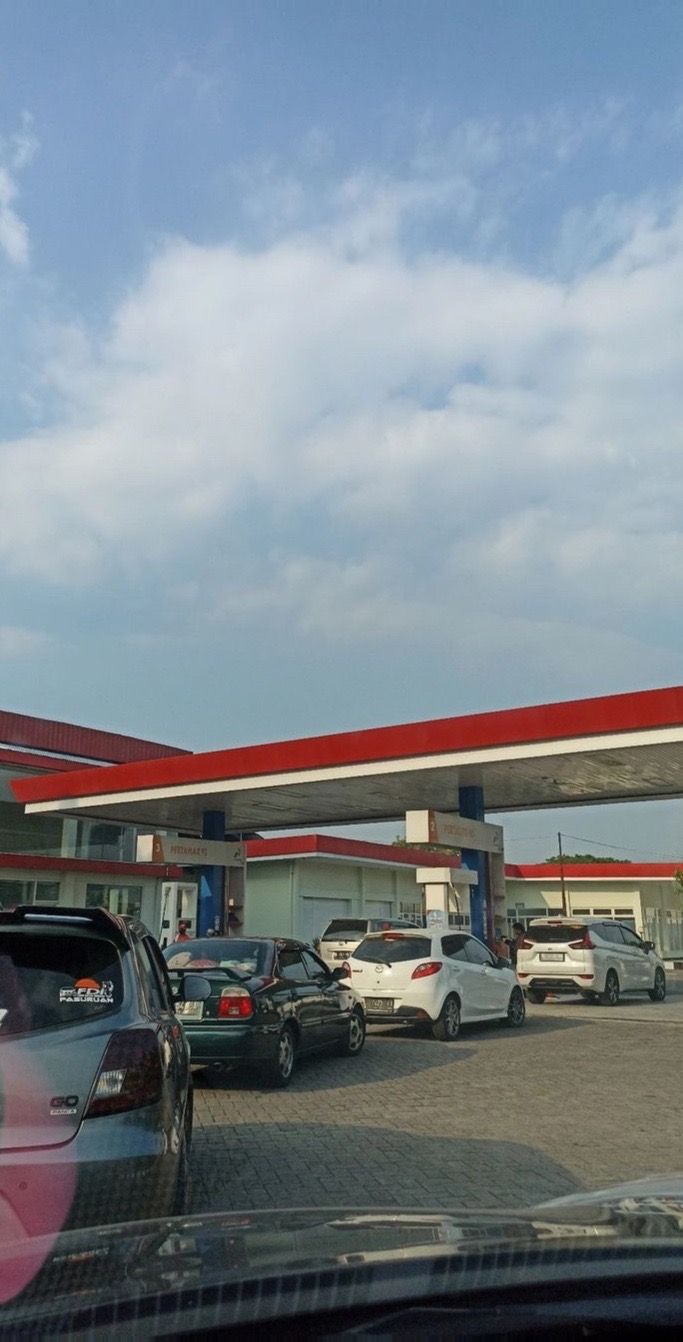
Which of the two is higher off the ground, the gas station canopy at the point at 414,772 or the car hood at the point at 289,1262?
the gas station canopy at the point at 414,772

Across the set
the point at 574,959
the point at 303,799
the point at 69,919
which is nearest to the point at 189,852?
the point at 303,799

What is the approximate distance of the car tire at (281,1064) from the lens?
35.8 feet

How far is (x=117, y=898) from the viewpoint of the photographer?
32.2 metres

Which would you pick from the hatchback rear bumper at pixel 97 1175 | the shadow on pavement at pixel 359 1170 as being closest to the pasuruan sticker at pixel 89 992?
the hatchback rear bumper at pixel 97 1175

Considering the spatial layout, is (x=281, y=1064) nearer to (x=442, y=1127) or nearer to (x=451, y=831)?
(x=442, y=1127)

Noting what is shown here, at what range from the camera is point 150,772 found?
953 inches

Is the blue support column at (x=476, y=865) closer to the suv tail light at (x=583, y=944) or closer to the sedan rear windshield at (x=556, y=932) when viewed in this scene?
the sedan rear windshield at (x=556, y=932)

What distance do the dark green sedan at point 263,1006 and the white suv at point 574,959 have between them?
351 inches

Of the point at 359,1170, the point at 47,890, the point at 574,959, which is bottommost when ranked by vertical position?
the point at 359,1170

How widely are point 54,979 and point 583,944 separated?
18168 millimetres

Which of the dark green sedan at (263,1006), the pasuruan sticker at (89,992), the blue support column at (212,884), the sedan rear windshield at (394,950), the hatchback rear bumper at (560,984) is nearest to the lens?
the pasuruan sticker at (89,992)

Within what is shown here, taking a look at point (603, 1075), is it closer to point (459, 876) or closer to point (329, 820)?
point (459, 876)

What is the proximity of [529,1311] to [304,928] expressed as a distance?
36034 mm

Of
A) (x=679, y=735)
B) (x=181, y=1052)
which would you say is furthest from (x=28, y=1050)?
(x=679, y=735)
